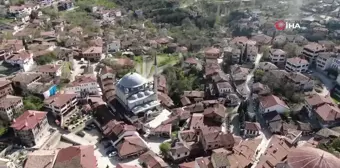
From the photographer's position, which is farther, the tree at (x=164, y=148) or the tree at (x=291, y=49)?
the tree at (x=291, y=49)

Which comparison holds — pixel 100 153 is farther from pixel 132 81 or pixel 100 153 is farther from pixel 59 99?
pixel 132 81

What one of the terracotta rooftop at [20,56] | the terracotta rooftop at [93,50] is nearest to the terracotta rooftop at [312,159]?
the terracotta rooftop at [93,50]

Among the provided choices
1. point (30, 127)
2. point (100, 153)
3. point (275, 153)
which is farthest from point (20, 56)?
point (275, 153)

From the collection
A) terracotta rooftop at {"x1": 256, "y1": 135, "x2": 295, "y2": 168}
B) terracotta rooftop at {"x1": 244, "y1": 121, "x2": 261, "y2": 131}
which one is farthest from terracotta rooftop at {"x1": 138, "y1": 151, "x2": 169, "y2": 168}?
terracotta rooftop at {"x1": 244, "y1": 121, "x2": 261, "y2": 131}

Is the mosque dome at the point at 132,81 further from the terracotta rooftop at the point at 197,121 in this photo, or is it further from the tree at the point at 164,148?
the tree at the point at 164,148

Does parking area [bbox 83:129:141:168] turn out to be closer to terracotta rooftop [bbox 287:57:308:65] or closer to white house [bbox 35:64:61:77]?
white house [bbox 35:64:61:77]

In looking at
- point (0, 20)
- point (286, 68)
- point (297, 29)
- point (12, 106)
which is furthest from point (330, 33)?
point (0, 20)

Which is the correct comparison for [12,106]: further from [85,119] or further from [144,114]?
[144,114]
